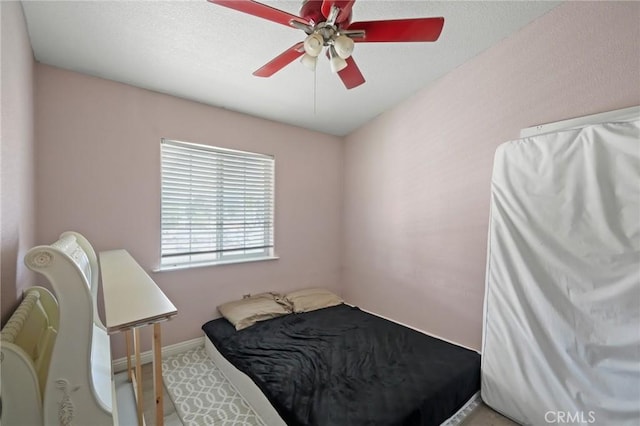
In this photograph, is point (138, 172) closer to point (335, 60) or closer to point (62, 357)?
point (62, 357)

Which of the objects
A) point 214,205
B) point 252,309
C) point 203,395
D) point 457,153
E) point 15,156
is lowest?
point 203,395

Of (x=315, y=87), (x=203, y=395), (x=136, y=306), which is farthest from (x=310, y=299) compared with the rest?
(x=315, y=87)

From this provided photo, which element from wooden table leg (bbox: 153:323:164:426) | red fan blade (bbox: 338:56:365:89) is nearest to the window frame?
wooden table leg (bbox: 153:323:164:426)

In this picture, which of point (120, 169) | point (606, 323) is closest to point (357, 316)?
point (606, 323)

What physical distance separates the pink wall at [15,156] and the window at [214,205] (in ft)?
2.95

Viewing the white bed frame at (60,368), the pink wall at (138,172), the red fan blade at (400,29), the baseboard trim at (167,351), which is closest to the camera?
the white bed frame at (60,368)

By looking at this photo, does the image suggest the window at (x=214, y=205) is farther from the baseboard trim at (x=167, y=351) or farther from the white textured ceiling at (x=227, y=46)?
the baseboard trim at (x=167, y=351)

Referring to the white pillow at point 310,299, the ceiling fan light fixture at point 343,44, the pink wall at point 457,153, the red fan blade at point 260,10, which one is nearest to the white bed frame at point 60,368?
the red fan blade at point 260,10

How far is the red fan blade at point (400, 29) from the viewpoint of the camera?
117 cm

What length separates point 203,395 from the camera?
190cm

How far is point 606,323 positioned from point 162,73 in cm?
348

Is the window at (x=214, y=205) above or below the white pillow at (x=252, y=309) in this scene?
above

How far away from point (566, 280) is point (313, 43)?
2006 millimetres

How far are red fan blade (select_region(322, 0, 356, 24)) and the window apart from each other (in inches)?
76.1
